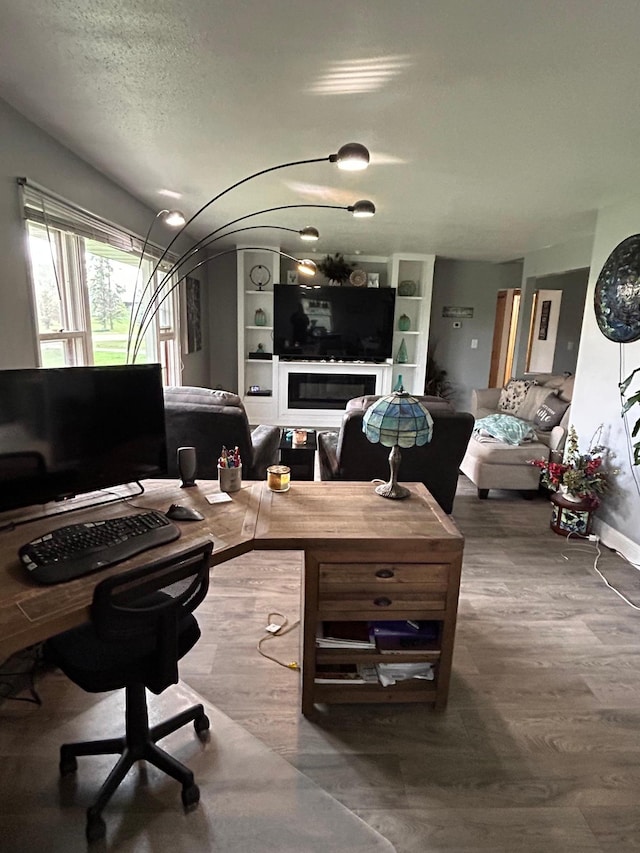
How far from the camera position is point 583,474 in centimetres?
322

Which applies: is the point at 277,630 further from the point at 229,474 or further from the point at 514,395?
the point at 514,395

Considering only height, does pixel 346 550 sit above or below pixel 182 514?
below

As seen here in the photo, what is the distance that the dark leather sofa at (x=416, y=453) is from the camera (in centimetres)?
305

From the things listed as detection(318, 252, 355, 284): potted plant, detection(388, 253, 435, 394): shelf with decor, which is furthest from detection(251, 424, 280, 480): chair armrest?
detection(388, 253, 435, 394): shelf with decor

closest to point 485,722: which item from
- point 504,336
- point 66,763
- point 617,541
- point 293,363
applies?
point 66,763

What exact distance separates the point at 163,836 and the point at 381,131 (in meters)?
2.83

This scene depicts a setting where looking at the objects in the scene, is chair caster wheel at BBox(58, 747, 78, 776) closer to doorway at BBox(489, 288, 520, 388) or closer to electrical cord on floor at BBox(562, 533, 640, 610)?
electrical cord on floor at BBox(562, 533, 640, 610)

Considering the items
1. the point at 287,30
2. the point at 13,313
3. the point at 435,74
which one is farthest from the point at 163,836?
the point at 435,74

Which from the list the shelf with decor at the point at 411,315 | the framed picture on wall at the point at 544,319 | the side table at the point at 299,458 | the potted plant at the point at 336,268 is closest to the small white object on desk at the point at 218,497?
the side table at the point at 299,458

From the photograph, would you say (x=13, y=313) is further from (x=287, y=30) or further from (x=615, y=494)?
(x=615, y=494)

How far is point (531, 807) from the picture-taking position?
148cm

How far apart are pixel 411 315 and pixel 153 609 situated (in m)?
6.12

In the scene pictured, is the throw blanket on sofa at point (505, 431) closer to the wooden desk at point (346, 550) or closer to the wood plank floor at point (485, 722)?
the wood plank floor at point (485, 722)

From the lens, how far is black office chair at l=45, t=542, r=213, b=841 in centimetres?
118
